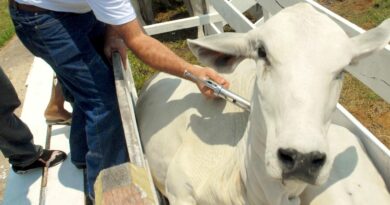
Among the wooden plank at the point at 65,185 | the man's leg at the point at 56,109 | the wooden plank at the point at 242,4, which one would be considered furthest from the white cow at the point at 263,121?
the wooden plank at the point at 242,4

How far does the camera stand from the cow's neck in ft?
7.08

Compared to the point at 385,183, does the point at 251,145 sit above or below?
above

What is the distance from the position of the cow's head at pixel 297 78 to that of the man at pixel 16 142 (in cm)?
171

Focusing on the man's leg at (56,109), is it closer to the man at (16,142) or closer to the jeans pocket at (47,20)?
the man at (16,142)

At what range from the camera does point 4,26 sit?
8367 mm

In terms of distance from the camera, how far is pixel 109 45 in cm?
312

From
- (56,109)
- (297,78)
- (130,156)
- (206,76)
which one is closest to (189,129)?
(206,76)

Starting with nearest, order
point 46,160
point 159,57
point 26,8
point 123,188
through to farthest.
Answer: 1. point 123,188
2. point 159,57
3. point 26,8
4. point 46,160

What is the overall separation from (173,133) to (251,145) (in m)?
0.79

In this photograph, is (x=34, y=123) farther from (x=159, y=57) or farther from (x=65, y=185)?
(x=159, y=57)

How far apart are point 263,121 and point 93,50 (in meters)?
1.28

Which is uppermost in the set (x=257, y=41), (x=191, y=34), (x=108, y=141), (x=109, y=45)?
(x=257, y=41)

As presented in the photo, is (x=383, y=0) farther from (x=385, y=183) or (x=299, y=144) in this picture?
(x=299, y=144)

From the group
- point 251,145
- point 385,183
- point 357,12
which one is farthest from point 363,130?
point 357,12
